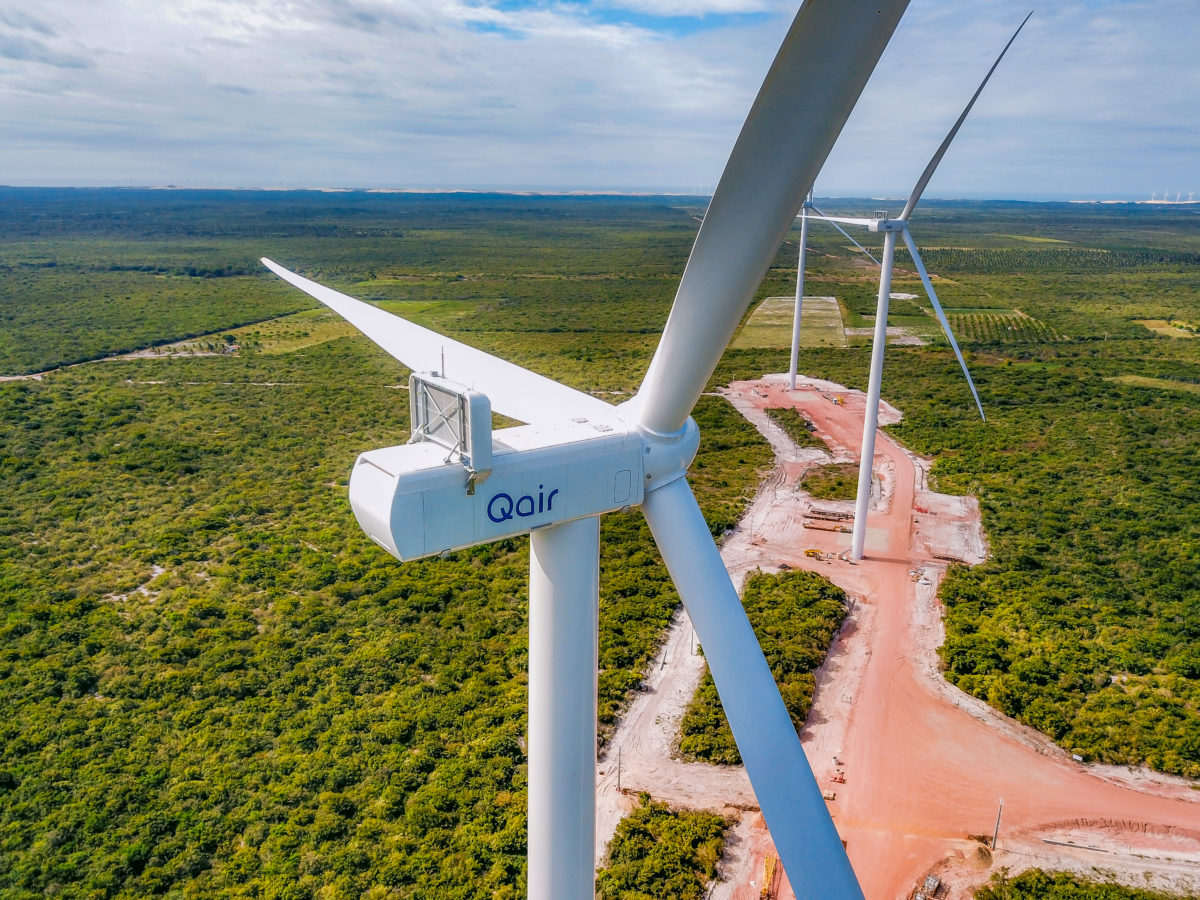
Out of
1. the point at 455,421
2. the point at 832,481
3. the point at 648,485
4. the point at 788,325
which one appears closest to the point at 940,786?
the point at 648,485

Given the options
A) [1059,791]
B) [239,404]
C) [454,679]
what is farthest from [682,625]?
[239,404]

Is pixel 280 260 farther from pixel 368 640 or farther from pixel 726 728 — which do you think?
pixel 726 728

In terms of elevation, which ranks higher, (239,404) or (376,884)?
(239,404)

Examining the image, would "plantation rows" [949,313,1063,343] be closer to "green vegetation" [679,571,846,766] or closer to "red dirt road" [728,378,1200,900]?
"green vegetation" [679,571,846,766]

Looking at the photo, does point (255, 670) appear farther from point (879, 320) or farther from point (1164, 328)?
point (1164, 328)

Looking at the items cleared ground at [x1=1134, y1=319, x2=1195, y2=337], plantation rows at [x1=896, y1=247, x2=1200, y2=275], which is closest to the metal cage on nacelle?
cleared ground at [x1=1134, y1=319, x2=1195, y2=337]

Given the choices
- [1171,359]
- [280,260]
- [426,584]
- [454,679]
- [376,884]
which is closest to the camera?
[376,884]

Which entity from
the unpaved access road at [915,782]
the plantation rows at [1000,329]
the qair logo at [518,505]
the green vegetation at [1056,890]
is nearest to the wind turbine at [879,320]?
the unpaved access road at [915,782]
